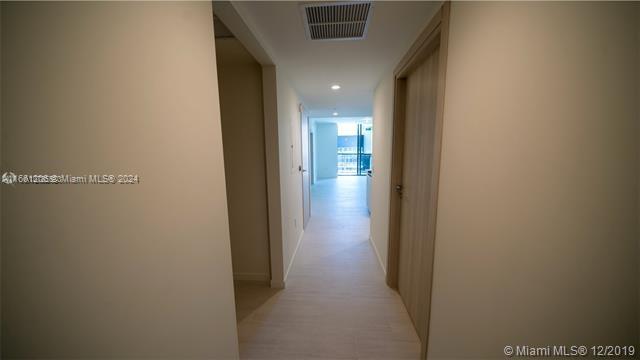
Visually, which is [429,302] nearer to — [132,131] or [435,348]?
[435,348]

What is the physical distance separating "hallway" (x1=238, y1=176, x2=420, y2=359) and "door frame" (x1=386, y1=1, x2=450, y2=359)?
1.00ft

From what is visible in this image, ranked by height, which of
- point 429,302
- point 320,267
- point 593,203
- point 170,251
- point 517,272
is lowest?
point 320,267

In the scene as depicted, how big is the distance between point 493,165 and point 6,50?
4.88 ft

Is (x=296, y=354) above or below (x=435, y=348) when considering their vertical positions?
below

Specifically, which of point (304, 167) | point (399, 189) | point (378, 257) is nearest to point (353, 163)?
point (304, 167)

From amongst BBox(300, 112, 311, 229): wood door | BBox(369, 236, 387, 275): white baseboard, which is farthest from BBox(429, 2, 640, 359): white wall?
BBox(300, 112, 311, 229): wood door

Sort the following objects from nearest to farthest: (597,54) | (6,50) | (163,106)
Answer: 1. (6,50)
2. (597,54)
3. (163,106)

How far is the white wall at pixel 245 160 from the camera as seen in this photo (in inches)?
86.9

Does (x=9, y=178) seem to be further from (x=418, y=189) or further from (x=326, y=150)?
(x=326, y=150)

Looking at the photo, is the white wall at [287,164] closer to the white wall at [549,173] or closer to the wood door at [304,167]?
the wood door at [304,167]

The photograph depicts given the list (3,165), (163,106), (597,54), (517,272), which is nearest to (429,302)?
(517,272)

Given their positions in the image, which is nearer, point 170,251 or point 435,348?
point 170,251

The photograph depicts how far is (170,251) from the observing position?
80 cm

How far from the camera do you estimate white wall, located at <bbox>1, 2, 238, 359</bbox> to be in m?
0.55
